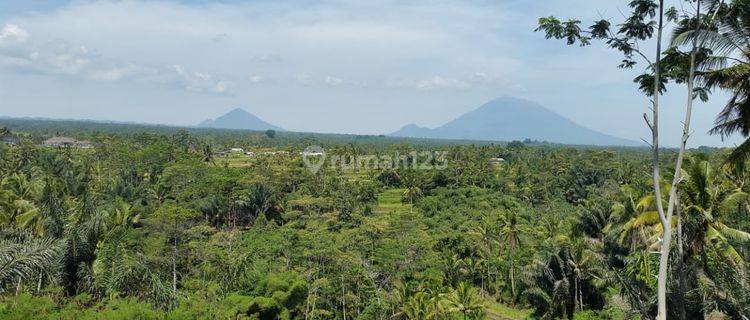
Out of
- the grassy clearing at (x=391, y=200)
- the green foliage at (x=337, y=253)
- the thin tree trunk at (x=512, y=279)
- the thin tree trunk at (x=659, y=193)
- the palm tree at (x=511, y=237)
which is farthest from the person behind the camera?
the grassy clearing at (x=391, y=200)

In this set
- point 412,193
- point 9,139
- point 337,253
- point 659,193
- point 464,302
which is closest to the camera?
point 659,193

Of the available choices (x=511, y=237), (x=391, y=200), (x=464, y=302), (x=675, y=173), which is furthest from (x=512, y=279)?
(x=391, y=200)

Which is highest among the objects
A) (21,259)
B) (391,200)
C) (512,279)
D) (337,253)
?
(21,259)

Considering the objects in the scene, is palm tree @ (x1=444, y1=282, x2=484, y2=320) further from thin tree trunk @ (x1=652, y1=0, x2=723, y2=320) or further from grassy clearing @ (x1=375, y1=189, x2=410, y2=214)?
grassy clearing @ (x1=375, y1=189, x2=410, y2=214)

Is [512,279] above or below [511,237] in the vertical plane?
below

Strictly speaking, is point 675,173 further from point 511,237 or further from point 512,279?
point 511,237

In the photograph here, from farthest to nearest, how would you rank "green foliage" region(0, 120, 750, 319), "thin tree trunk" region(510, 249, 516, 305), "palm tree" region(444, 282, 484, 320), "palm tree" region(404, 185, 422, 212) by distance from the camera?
"palm tree" region(404, 185, 422, 212) < "thin tree trunk" region(510, 249, 516, 305) < "palm tree" region(444, 282, 484, 320) < "green foliage" region(0, 120, 750, 319)

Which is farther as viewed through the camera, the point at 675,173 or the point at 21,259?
the point at 21,259

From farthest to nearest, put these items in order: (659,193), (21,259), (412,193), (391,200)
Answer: (391,200) → (412,193) → (21,259) → (659,193)

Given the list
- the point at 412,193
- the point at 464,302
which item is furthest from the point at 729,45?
the point at 412,193

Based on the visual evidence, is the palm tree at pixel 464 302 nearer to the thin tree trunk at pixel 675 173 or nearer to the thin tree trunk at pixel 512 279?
the thin tree trunk at pixel 512 279

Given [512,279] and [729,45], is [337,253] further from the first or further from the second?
[729,45]

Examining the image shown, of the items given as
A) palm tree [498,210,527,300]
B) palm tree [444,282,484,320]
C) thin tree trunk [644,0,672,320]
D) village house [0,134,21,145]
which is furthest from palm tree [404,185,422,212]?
village house [0,134,21,145]

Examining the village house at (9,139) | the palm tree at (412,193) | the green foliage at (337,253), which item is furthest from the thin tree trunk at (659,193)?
the village house at (9,139)
